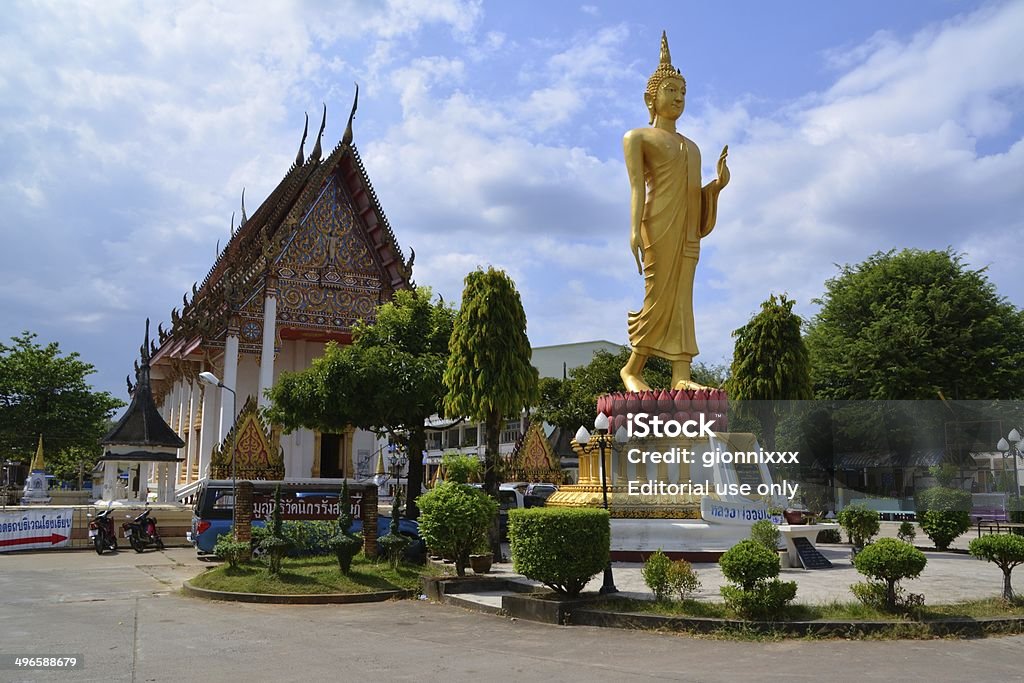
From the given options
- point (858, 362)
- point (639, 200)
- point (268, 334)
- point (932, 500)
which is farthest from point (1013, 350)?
point (268, 334)

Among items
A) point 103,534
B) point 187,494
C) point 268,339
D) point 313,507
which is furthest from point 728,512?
point 187,494

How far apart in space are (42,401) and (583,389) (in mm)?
26010

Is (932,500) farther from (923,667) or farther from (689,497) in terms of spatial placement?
(923,667)

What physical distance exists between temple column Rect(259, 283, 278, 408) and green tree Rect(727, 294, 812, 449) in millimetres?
17005

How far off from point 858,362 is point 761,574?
91.4 feet

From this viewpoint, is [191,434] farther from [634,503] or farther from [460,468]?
[460,468]

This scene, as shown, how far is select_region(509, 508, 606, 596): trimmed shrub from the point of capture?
11.4 m

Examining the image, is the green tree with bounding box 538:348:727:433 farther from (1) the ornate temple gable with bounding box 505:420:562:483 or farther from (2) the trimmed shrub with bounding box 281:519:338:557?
(2) the trimmed shrub with bounding box 281:519:338:557

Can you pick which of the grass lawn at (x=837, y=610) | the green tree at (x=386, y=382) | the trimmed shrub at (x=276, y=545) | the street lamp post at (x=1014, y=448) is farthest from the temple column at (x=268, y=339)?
the street lamp post at (x=1014, y=448)

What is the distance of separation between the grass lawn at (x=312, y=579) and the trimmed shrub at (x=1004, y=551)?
812cm

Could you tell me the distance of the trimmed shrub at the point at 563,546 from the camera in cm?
1142

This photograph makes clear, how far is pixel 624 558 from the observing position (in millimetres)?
17078

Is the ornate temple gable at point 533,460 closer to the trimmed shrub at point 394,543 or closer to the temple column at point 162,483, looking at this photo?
the trimmed shrub at point 394,543

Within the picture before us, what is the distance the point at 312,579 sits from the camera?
1426 centimetres
